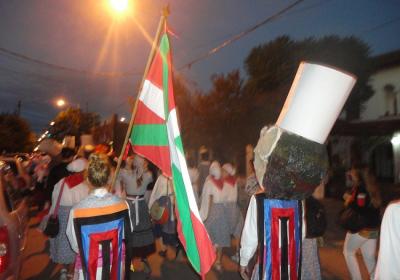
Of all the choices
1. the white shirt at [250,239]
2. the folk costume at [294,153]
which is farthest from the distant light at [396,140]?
the white shirt at [250,239]

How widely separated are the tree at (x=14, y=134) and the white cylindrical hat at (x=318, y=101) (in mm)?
44267

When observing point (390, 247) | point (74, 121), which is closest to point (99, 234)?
point (390, 247)

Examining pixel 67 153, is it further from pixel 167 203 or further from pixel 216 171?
pixel 216 171

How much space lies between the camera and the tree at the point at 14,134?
42.4 meters

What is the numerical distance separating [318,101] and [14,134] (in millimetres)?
46767

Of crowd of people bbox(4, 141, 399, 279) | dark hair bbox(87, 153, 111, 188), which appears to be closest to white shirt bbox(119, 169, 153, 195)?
crowd of people bbox(4, 141, 399, 279)

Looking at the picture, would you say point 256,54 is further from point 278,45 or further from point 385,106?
point 385,106

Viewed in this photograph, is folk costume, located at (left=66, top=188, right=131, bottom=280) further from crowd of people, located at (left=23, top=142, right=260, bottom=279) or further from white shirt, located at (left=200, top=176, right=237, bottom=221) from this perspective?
white shirt, located at (left=200, top=176, right=237, bottom=221)

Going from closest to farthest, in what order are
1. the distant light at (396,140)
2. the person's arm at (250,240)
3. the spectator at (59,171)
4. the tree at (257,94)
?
the person's arm at (250,240) → the spectator at (59,171) → the distant light at (396,140) → the tree at (257,94)

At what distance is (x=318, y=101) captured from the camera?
3.16m

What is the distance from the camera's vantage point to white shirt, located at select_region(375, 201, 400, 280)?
8.35 ft

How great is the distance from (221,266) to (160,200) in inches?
66.8

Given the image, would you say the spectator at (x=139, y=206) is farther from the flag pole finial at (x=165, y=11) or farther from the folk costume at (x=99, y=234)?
the flag pole finial at (x=165, y=11)

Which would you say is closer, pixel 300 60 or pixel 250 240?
pixel 250 240
